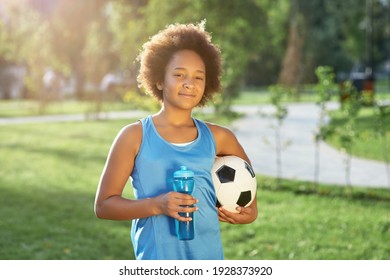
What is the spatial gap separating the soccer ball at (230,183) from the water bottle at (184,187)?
0.38 m

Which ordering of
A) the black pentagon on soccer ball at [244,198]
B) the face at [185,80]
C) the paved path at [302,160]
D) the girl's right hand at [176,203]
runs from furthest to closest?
the paved path at [302,160]
the black pentagon on soccer ball at [244,198]
the face at [185,80]
the girl's right hand at [176,203]

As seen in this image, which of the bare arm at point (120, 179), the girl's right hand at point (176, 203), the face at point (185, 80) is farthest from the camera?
the face at point (185, 80)

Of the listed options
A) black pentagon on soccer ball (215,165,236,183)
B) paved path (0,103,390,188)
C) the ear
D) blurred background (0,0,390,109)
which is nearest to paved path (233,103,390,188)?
paved path (0,103,390,188)

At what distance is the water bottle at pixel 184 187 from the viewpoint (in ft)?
8.18

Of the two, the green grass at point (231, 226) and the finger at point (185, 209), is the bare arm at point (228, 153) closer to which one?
the finger at point (185, 209)

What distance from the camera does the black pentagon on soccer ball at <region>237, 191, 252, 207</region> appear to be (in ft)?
9.77

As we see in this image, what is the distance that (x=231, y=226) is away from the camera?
23.0 ft

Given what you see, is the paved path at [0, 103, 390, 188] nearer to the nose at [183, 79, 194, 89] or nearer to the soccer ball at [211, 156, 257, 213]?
the soccer ball at [211, 156, 257, 213]

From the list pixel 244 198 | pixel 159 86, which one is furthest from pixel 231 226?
pixel 159 86

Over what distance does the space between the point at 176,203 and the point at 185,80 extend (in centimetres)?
50

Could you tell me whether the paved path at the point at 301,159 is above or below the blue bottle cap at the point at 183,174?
below

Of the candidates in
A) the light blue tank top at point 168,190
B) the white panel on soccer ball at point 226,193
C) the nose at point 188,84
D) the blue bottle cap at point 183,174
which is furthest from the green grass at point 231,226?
the blue bottle cap at point 183,174
